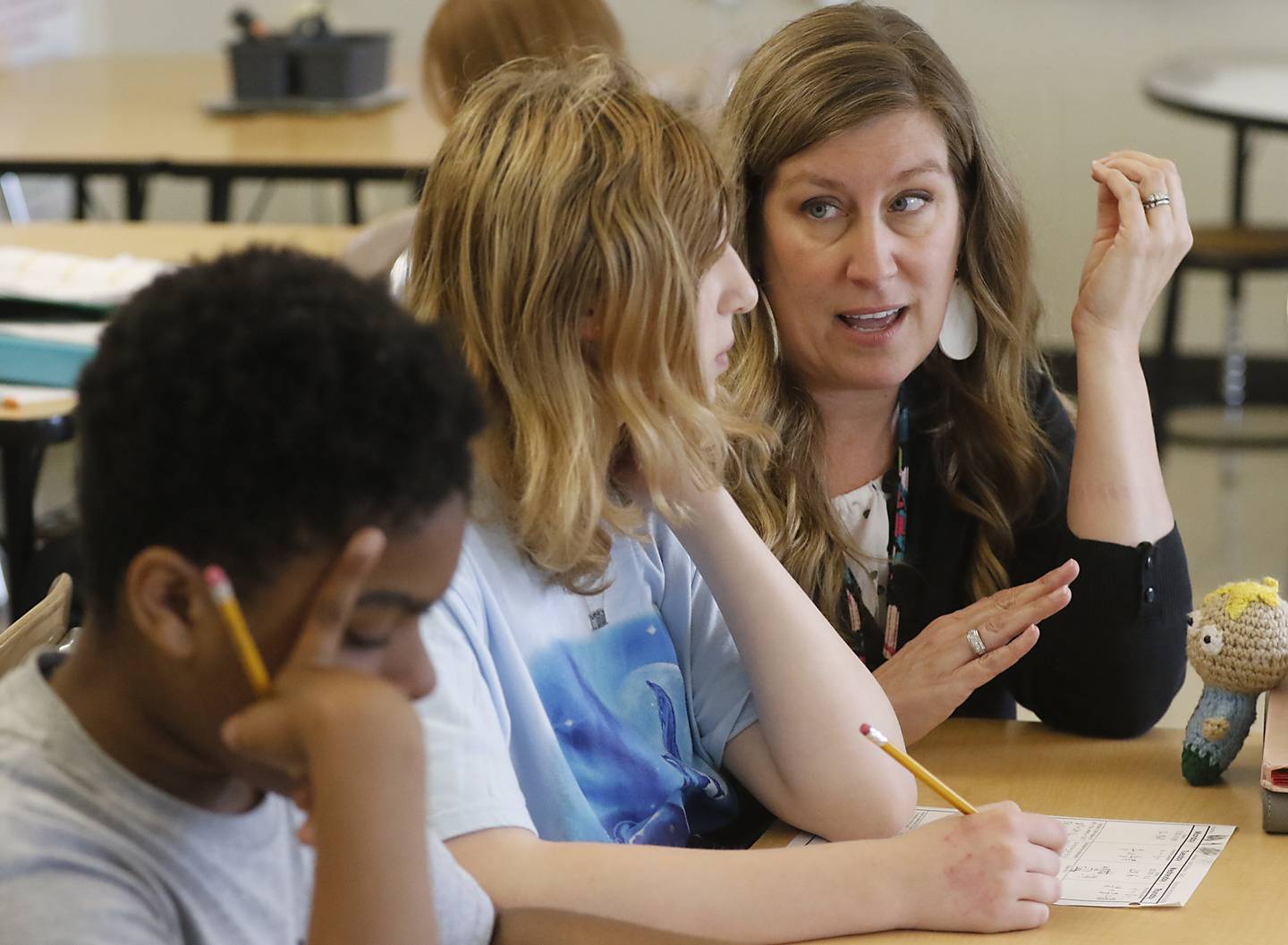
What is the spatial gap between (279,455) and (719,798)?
670mm

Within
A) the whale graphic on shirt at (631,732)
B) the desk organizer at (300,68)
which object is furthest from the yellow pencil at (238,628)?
the desk organizer at (300,68)

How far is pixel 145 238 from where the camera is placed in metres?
2.88

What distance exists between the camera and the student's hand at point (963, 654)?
51.9 inches

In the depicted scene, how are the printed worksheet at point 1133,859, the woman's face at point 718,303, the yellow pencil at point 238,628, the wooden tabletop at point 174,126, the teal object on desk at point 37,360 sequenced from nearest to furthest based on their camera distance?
the yellow pencil at point 238,628 → the printed worksheet at point 1133,859 → the woman's face at point 718,303 → the teal object on desk at point 37,360 → the wooden tabletop at point 174,126

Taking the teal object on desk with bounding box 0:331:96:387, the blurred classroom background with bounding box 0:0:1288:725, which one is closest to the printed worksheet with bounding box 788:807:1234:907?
the teal object on desk with bounding box 0:331:96:387

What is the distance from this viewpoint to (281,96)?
13.1ft

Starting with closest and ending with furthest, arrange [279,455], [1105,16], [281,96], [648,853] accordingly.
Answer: [279,455] < [648,853] < [281,96] < [1105,16]

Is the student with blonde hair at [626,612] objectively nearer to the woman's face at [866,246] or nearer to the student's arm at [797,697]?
the student's arm at [797,697]

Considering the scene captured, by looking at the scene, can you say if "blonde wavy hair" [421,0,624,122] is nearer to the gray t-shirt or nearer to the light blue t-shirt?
the light blue t-shirt

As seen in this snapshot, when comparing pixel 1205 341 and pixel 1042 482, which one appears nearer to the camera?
pixel 1042 482

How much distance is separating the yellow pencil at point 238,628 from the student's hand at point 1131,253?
3.35 ft

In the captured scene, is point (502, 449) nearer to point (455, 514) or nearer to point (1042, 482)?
point (455, 514)

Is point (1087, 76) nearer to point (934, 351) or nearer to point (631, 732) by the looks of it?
point (934, 351)

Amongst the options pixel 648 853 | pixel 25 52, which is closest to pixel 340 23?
pixel 25 52
